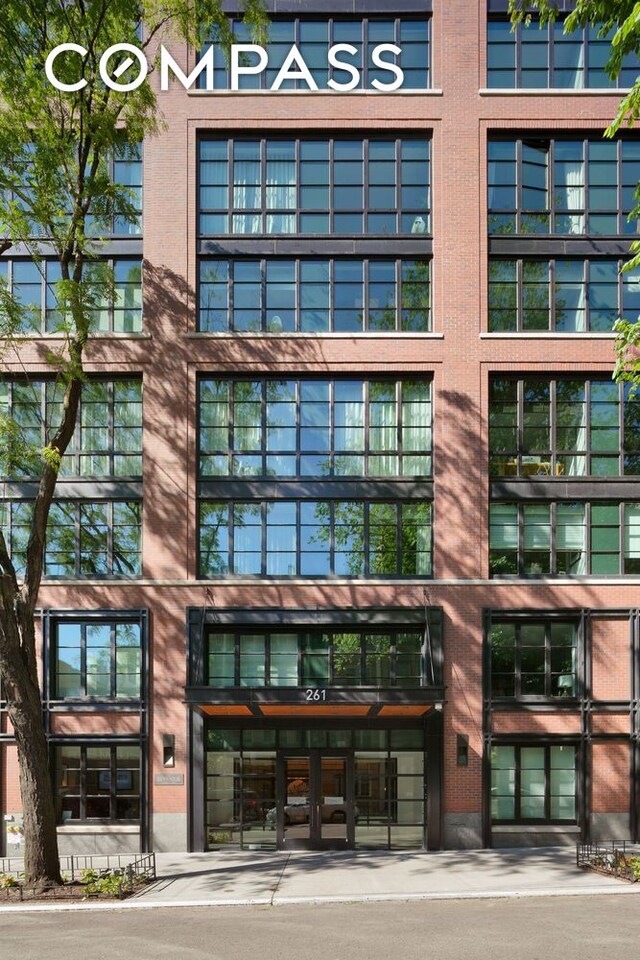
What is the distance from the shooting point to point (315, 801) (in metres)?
21.8

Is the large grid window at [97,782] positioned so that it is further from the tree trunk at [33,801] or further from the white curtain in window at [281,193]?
the white curtain in window at [281,193]

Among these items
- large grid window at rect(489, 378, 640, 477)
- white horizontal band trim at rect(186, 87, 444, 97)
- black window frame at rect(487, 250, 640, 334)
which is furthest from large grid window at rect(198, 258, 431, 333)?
white horizontal band trim at rect(186, 87, 444, 97)

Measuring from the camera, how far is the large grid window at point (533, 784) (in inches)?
863

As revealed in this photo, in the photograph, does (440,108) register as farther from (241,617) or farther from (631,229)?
(241,617)

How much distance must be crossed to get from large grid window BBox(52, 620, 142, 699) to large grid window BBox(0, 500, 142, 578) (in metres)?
1.43

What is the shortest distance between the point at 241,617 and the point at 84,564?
4.50 metres

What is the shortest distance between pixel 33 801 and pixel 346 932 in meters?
6.94

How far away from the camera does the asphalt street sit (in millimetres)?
13320

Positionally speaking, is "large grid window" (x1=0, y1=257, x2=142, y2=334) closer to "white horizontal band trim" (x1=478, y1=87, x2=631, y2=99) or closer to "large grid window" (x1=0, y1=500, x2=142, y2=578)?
"large grid window" (x1=0, y1=500, x2=142, y2=578)

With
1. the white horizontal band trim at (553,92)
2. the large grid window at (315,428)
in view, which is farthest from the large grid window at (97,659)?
the white horizontal band trim at (553,92)

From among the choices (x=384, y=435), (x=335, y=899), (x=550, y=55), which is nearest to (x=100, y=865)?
(x=335, y=899)

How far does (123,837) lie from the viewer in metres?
21.7

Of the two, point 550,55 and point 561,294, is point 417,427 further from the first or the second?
point 550,55

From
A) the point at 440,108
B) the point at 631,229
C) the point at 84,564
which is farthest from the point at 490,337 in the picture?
the point at 84,564
